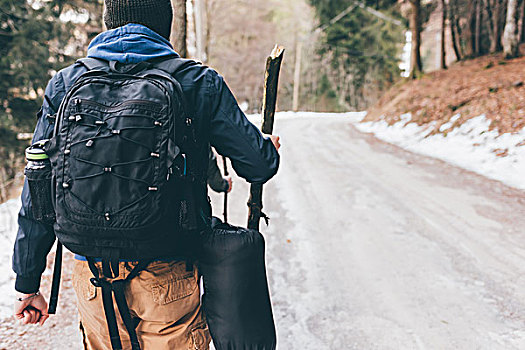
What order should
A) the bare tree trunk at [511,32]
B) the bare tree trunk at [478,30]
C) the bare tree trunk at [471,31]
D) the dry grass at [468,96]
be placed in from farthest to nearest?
the bare tree trunk at [471,31]
the bare tree trunk at [478,30]
the bare tree trunk at [511,32]
the dry grass at [468,96]

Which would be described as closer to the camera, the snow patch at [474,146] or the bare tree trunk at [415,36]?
the snow patch at [474,146]

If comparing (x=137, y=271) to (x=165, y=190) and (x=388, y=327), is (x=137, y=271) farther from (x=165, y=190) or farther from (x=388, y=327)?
(x=388, y=327)

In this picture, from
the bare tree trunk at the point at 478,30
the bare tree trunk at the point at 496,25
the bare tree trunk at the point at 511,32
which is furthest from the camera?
the bare tree trunk at the point at 478,30

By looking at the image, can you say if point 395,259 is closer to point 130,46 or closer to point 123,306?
point 123,306

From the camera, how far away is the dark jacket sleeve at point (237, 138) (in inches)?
61.1

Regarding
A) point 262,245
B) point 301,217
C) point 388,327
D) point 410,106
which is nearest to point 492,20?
point 410,106

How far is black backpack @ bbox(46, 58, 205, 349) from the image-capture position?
136 cm

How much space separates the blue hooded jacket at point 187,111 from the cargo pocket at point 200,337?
2.27 feet

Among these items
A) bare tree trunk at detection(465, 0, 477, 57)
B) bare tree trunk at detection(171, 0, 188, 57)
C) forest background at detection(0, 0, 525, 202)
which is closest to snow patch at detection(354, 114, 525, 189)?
forest background at detection(0, 0, 525, 202)

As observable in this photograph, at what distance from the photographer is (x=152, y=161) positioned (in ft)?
4.52

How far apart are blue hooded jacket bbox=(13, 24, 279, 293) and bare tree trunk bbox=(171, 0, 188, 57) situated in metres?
4.59

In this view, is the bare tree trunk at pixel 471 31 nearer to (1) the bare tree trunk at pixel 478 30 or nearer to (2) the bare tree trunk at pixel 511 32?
(1) the bare tree trunk at pixel 478 30

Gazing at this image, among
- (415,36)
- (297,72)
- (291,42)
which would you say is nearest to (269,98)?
(415,36)

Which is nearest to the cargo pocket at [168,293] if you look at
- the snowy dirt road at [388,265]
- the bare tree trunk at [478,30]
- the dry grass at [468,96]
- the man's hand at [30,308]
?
the man's hand at [30,308]
